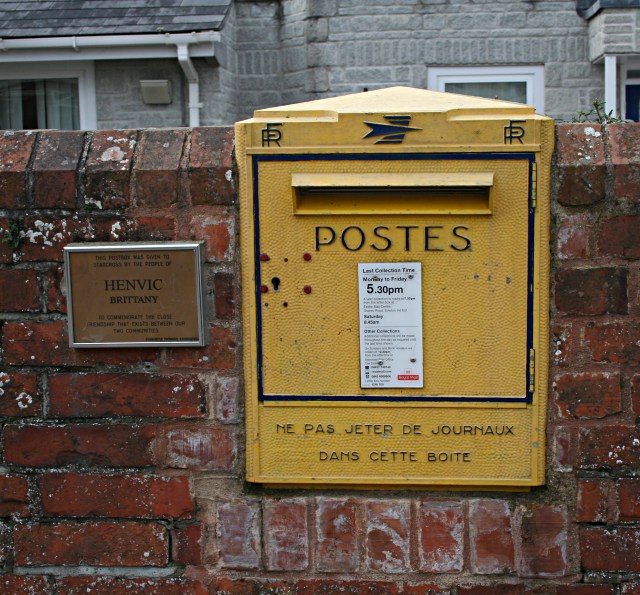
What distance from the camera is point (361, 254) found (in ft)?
7.39

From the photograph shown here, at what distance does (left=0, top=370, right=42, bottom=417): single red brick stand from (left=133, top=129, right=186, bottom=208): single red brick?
1.88ft

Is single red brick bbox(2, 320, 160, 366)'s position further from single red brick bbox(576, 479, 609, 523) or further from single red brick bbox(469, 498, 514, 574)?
single red brick bbox(576, 479, 609, 523)

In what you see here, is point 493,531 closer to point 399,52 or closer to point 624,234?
point 624,234

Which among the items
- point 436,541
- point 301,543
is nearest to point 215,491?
point 301,543

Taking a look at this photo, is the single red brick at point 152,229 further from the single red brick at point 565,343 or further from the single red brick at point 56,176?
the single red brick at point 565,343

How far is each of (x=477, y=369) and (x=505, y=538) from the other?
463mm

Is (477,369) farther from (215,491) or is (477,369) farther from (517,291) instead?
(215,491)

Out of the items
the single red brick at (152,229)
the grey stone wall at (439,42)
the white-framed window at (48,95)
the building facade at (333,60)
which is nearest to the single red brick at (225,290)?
the single red brick at (152,229)

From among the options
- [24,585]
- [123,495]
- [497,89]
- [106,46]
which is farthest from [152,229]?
[497,89]

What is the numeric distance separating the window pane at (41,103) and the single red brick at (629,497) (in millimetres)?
6814

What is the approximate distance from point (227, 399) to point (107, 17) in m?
6.15

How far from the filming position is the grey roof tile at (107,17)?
7.48 meters

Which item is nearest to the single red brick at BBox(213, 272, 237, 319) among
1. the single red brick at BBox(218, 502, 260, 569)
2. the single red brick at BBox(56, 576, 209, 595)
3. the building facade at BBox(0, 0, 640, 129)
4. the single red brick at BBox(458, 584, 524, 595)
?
the single red brick at BBox(218, 502, 260, 569)

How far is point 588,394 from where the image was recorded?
2.28m
